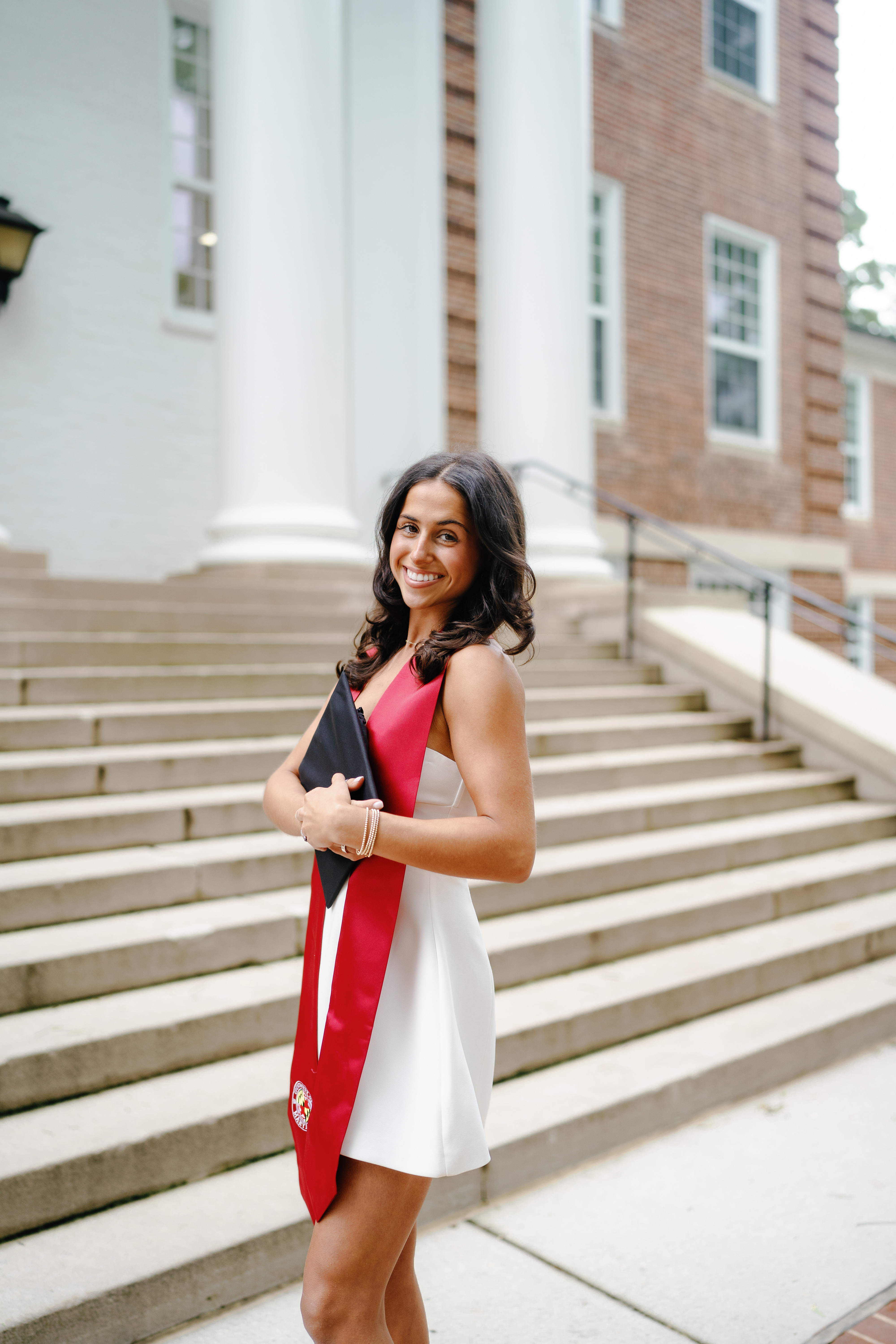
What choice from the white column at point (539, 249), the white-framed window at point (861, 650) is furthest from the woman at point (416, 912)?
the white-framed window at point (861, 650)

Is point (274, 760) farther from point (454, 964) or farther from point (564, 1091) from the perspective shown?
point (454, 964)

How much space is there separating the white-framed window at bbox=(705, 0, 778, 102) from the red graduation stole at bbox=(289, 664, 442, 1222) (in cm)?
1434

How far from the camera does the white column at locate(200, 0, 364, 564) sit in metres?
7.16

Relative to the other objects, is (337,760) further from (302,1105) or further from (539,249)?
(539,249)

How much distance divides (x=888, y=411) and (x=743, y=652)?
40.6 feet

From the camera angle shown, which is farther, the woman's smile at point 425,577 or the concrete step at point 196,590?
the concrete step at point 196,590

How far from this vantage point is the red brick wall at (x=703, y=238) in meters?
12.2

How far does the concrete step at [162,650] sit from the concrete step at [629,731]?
4.08ft

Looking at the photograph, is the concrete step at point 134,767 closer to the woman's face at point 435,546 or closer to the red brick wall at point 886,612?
the woman's face at point 435,546

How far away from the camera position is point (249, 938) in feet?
11.9

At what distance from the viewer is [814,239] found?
1436 centimetres

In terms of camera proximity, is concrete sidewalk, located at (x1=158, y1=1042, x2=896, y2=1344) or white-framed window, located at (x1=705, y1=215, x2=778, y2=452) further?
white-framed window, located at (x1=705, y1=215, x2=778, y2=452)

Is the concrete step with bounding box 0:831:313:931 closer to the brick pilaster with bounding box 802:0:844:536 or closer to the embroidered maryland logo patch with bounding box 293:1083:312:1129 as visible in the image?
the embroidered maryland logo patch with bounding box 293:1083:312:1129

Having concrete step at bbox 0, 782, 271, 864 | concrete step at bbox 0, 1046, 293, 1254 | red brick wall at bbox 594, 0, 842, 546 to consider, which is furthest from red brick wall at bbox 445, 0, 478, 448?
concrete step at bbox 0, 1046, 293, 1254
